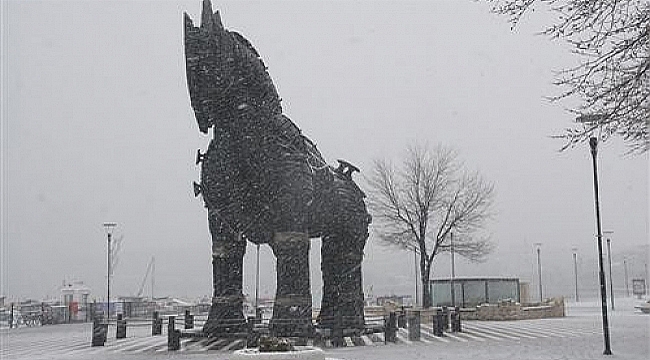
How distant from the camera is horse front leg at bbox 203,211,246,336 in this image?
1853 cm

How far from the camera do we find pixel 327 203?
19094 mm

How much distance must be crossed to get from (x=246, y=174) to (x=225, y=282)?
9.50 ft

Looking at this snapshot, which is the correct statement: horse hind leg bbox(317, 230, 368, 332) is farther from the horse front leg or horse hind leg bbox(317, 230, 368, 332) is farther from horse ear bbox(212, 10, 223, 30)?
horse ear bbox(212, 10, 223, 30)

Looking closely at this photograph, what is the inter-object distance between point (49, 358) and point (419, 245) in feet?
76.3

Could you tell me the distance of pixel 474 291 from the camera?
131 feet

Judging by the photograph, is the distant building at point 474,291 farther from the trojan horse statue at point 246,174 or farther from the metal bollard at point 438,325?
the trojan horse statue at point 246,174

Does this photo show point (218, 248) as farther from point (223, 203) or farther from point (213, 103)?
point (213, 103)

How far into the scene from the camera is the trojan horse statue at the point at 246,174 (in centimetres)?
1711

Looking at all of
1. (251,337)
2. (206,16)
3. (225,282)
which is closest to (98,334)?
(225,282)

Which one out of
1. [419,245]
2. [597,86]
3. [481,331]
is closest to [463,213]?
[419,245]

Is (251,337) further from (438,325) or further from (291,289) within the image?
(438,325)

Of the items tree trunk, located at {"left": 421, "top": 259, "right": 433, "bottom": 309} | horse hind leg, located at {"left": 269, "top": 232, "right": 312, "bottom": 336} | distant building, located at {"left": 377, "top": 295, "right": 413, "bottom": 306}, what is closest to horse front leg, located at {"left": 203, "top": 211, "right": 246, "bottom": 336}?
horse hind leg, located at {"left": 269, "top": 232, "right": 312, "bottom": 336}

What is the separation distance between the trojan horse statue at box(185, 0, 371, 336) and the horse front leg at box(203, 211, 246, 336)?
0.02m

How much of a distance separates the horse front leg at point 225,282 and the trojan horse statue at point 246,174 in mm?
24
